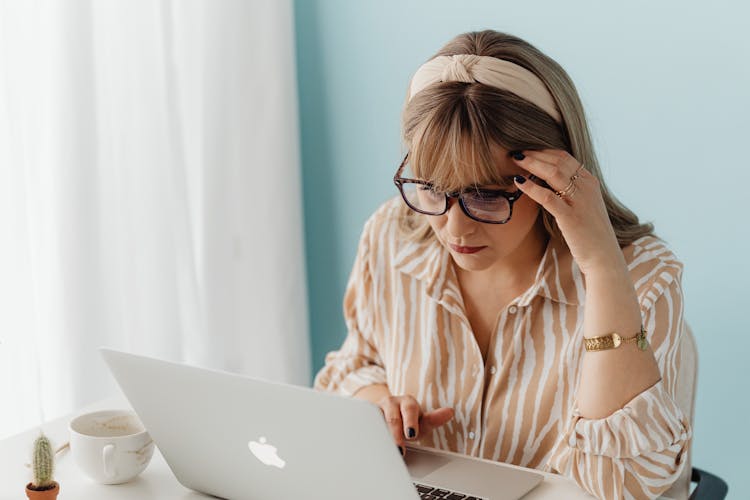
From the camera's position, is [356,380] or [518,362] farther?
[356,380]

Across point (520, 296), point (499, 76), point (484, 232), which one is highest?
point (499, 76)

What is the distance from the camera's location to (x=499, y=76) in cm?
138

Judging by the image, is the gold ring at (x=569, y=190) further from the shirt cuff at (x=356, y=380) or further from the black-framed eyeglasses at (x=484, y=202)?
the shirt cuff at (x=356, y=380)

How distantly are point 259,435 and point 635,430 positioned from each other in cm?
49

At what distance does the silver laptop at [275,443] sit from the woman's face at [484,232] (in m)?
0.31

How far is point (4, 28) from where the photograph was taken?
183cm

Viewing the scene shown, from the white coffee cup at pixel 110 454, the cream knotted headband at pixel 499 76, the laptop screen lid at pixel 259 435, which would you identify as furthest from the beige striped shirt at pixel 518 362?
the white coffee cup at pixel 110 454

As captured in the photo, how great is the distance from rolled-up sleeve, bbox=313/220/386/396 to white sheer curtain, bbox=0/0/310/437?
0.58 m

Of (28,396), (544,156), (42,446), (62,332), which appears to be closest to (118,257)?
(62,332)

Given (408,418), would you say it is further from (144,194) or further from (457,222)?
(144,194)

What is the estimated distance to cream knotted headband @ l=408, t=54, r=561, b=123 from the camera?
1385 millimetres

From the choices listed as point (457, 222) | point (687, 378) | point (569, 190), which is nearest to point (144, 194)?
point (457, 222)

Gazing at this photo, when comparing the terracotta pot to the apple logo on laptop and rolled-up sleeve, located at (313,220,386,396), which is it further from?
rolled-up sleeve, located at (313,220,386,396)

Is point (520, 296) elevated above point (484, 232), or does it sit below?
below
